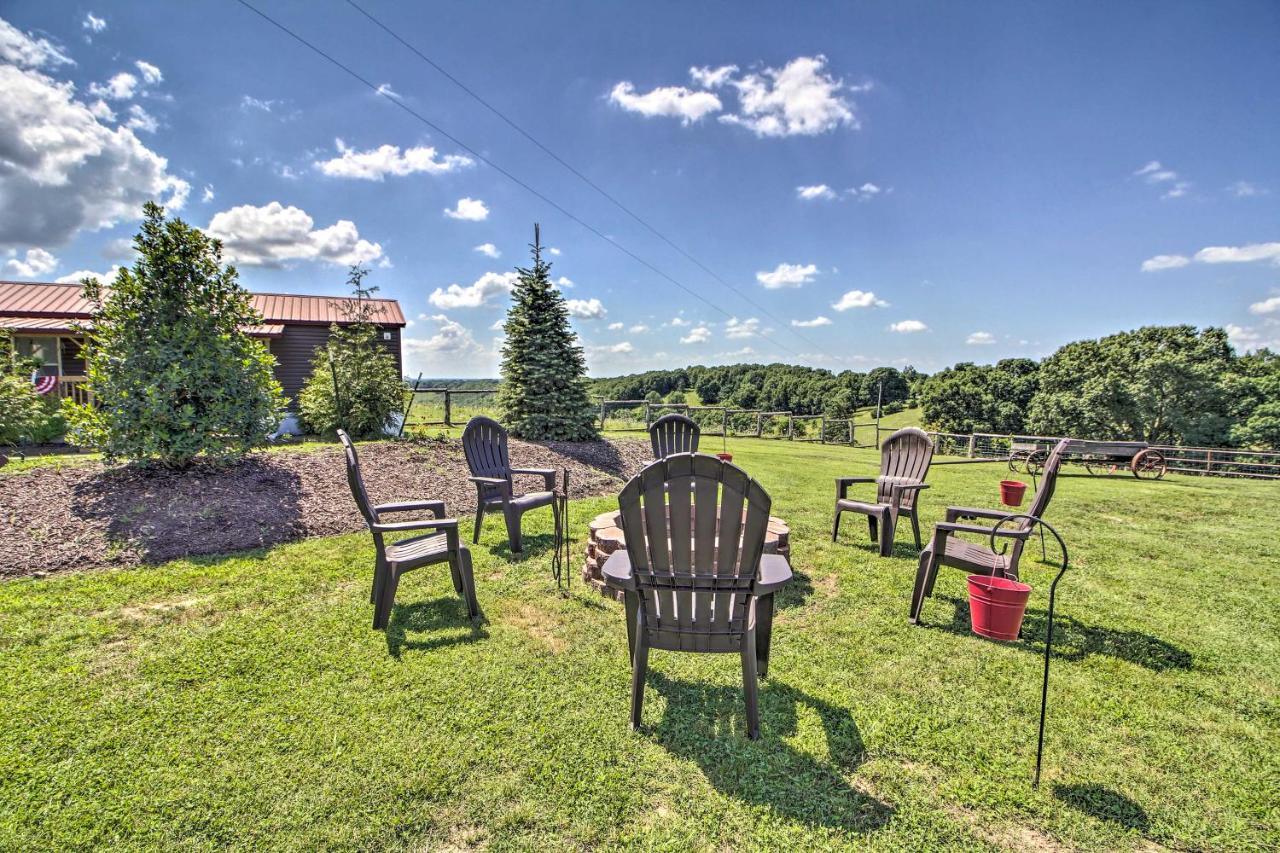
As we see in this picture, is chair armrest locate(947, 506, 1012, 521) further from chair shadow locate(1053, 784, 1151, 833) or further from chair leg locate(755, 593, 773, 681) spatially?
chair leg locate(755, 593, 773, 681)

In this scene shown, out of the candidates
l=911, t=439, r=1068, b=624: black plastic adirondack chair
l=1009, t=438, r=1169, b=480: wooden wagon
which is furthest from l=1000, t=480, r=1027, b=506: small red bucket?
l=1009, t=438, r=1169, b=480: wooden wagon

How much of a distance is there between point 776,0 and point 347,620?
10.7 metres

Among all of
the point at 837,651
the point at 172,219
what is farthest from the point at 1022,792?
the point at 172,219

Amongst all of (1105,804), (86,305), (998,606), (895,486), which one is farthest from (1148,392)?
(86,305)

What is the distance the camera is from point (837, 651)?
2723 mm

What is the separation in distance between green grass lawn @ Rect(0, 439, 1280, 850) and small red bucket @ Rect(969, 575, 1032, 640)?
1.07ft

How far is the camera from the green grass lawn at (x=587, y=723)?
5.28 ft

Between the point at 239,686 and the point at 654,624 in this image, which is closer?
the point at 654,624

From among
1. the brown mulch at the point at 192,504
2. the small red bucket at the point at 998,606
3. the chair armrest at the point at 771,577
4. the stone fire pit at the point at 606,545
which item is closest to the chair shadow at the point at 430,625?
Result: the stone fire pit at the point at 606,545

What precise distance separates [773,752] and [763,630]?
53cm

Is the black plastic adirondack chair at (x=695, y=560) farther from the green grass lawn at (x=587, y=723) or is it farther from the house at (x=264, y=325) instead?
the house at (x=264, y=325)

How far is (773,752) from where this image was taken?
196 cm

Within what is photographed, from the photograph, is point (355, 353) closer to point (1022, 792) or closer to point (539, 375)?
point (539, 375)

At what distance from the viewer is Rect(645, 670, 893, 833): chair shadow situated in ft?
5.53
